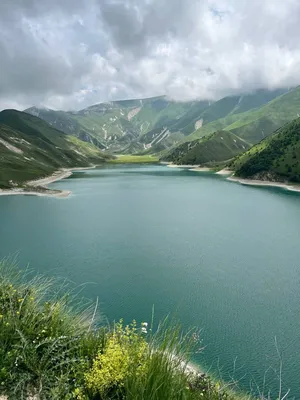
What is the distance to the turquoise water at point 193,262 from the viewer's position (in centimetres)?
2888

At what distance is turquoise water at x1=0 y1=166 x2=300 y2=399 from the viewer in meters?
28.9

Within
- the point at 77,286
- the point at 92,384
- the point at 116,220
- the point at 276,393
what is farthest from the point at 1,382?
the point at 116,220

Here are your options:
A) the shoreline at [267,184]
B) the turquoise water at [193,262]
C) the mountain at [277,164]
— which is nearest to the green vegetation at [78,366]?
the turquoise water at [193,262]

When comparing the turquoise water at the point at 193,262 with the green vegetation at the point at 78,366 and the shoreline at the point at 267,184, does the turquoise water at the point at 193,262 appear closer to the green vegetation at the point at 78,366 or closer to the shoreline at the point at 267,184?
the green vegetation at the point at 78,366

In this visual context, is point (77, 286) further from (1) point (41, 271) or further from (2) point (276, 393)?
(2) point (276, 393)

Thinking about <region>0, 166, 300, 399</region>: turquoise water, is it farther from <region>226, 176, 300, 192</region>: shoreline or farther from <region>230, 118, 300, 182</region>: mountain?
<region>230, 118, 300, 182</region>: mountain

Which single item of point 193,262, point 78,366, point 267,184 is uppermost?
point 78,366

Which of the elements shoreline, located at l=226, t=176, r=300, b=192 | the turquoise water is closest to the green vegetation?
the turquoise water

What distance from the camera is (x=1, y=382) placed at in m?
11.6

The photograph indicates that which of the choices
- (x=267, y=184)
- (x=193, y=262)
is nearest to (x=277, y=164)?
(x=267, y=184)

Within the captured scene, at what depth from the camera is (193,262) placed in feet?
163

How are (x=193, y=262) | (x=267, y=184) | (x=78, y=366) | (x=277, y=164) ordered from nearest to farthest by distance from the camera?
(x=78, y=366)
(x=193, y=262)
(x=267, y=184)
(x=277, y=164)

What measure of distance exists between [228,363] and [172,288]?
14.7m

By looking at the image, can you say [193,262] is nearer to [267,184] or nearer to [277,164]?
[267,184]
